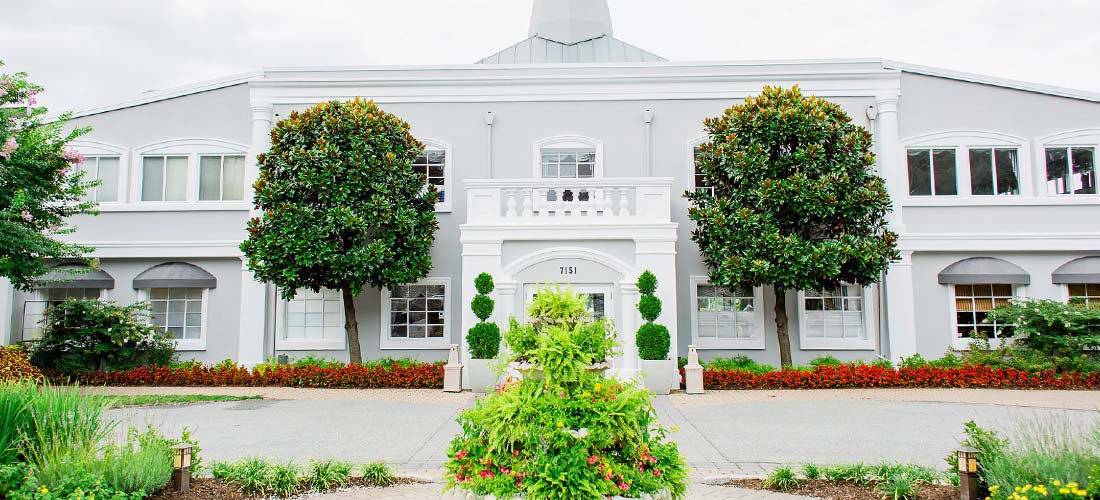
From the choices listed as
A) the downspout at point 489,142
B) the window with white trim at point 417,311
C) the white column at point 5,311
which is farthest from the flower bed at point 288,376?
the downspout at point 489,142

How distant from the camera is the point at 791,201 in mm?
13359

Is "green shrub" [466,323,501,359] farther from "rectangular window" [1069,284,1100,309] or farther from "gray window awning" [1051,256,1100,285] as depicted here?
"rectangular window" [1069,284,1100,309]

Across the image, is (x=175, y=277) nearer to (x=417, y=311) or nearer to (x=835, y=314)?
(x=417, y=311)

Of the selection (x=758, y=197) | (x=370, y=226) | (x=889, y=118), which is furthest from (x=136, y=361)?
(x=889, y=118)

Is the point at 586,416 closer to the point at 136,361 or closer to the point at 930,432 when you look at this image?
the point at 930,432

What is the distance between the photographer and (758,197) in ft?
44.2

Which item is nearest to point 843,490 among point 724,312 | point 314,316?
point 724,312

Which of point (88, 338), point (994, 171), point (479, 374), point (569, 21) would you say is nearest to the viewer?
point (479, 374)

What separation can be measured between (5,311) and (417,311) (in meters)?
9.22

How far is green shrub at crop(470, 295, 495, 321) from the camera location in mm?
13062

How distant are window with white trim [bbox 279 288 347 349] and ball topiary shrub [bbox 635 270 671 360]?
22.8 ft

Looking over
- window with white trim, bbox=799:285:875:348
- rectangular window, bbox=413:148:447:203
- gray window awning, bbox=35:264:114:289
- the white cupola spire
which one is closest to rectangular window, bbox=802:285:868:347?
window with white trim, bbox=799:285:875:348

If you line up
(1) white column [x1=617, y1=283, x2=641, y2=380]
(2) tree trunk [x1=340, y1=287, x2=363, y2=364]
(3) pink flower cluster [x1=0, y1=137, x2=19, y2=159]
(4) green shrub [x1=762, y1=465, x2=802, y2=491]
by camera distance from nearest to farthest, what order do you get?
(4) green shrub [x1=762, y1=465, x2=802, y2=491] < (3) pink flower cluster [x1=0, y1=137, x2=19, y2=159] < (1) white column [x1=617, y1=283, x2=641, y2=380] < (2) tree trunk [x1=340, y1=287, x2=363, y2=364]

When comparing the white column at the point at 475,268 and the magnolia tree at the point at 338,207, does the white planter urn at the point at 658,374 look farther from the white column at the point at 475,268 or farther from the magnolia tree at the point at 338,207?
the magnolia tree at the point at 338,207
